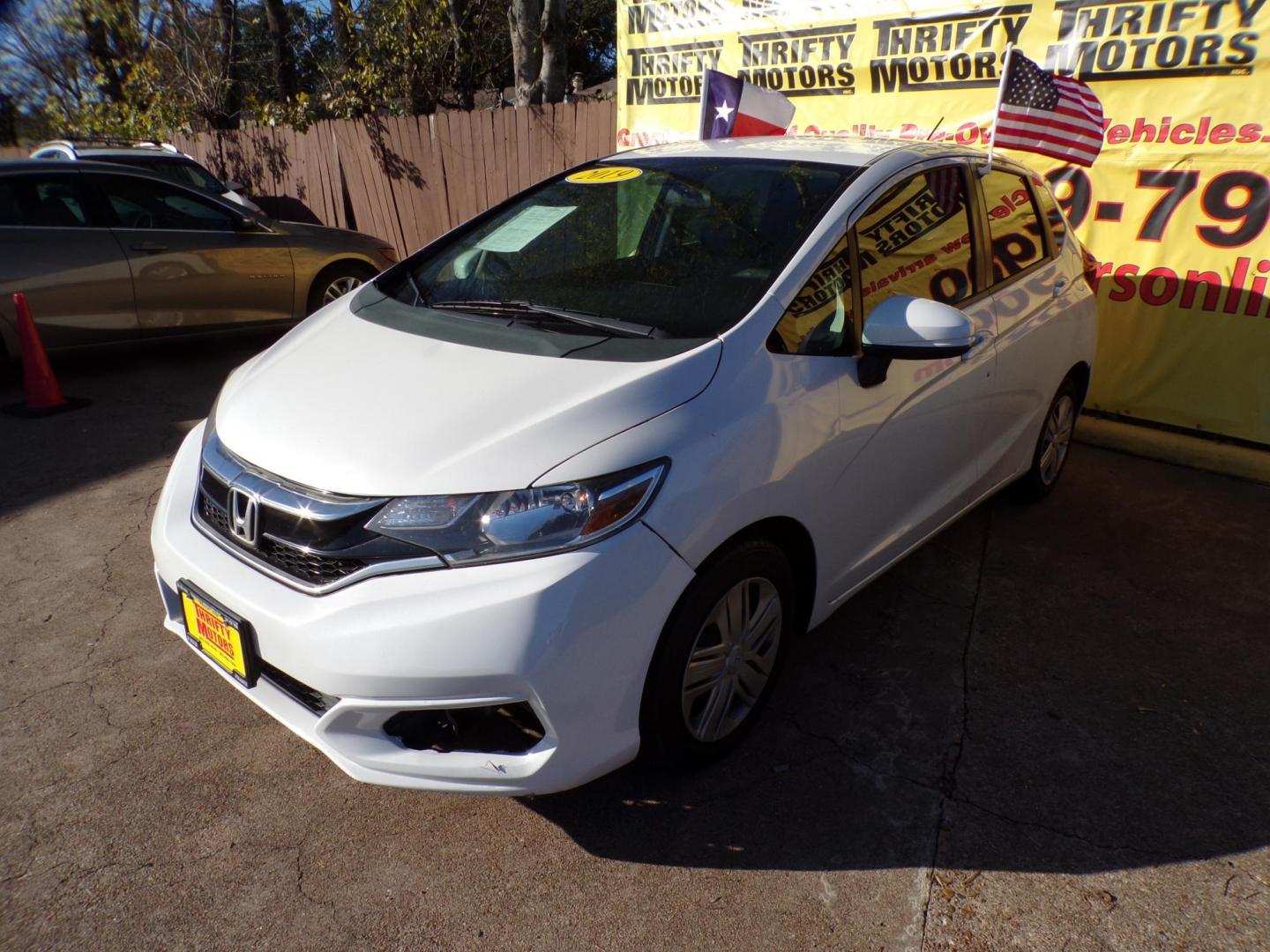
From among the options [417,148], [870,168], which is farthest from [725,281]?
[417,148]

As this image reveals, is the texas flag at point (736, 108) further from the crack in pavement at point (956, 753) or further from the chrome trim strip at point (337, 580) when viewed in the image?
the chrome trim strip at point (337, 580)

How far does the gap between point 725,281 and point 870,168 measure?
73 cm

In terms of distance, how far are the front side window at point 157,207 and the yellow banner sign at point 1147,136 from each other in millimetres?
4561

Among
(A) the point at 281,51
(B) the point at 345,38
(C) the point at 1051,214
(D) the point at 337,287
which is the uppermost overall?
(B) the point at 345,38

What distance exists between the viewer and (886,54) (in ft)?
20.0

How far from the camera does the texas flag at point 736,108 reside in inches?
225

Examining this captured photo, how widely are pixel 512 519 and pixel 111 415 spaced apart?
15.9 ft

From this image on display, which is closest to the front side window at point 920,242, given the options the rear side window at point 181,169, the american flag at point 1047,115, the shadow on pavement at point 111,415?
the american flag at point 1047,115

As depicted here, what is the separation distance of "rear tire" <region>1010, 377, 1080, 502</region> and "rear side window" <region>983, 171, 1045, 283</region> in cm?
71

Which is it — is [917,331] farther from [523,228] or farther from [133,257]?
[133,257]

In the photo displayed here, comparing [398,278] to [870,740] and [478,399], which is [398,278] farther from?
[870,740]

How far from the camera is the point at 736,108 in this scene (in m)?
5.72

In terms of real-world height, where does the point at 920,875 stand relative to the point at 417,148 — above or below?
below

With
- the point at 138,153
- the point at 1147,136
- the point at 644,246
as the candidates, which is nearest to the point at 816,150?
the point at 644,246
